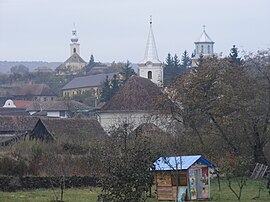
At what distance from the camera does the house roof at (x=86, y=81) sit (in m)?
115

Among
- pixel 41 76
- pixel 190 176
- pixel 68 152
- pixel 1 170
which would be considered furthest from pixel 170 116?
pixel 41 76

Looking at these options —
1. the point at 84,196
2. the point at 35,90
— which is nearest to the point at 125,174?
the point at 84,196

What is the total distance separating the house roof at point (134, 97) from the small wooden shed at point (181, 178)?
95.0ft

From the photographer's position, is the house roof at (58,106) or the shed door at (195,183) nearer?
the shed door at (195,183)

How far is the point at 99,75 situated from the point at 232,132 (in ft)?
259

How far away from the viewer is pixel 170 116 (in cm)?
4238

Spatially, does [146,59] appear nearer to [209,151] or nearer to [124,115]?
[124,115]

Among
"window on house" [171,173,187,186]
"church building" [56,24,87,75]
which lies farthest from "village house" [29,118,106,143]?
"church building" [56,24,87,75]

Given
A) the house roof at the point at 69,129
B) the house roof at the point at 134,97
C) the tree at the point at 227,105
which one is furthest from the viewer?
the house roof at the point at 134,97

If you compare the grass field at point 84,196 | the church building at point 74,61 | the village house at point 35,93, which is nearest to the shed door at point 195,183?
the grass field at point 84,196

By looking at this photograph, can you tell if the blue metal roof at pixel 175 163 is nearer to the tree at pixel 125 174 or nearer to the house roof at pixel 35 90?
the tree at pixel 125 174

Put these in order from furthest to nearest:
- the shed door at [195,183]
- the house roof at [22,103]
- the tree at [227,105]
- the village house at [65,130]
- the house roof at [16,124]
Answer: the house roof at [22,103]
the house roof at [16,124]
the village house at [65,130]
the tree at [227,105]
the shed door at [195,183]

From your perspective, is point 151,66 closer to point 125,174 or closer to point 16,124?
point 16,124

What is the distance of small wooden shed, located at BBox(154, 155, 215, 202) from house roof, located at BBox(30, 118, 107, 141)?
1743 centimetres
